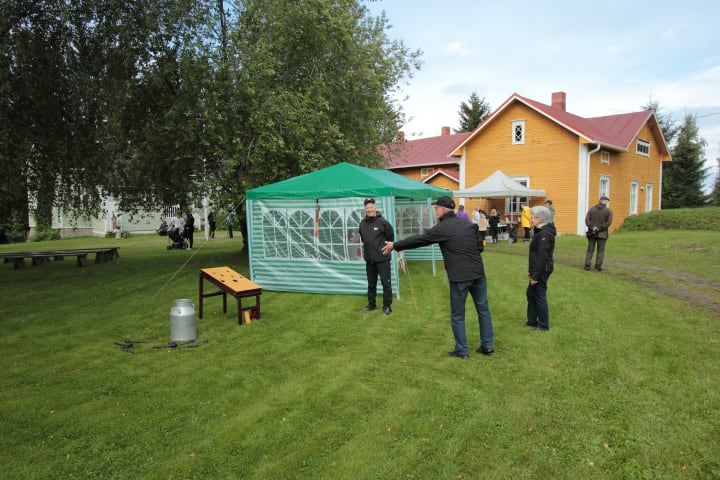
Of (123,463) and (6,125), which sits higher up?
(6,125)

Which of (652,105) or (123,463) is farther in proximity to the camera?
(652,105)

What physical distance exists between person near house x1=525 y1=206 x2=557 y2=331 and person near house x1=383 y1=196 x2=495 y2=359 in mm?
1199

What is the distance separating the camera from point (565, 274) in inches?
442

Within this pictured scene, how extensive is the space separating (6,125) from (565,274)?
11943 millimetres

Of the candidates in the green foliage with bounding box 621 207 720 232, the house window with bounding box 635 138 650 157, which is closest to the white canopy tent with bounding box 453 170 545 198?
the green foliage with bounding box 621 207 720 232

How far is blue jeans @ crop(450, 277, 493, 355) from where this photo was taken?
5441mm

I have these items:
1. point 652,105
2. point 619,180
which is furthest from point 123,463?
point 652,105

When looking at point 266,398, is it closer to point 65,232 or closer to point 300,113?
point 300,113

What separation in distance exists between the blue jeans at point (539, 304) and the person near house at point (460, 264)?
1289mm

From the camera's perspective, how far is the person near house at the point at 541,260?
20.8 feet

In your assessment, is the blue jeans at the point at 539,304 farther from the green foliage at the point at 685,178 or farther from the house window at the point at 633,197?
the green foliage at the point at 685,178

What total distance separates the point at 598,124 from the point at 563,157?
616 centimetres

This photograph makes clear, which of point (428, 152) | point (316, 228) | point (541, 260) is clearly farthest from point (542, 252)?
point (428, 152)

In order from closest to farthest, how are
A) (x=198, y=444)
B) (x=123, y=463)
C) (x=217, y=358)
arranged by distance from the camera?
(x=123, y=463), (x=198, y=444), (x=217, y=358)
